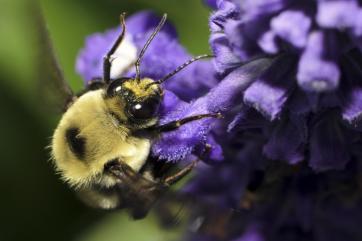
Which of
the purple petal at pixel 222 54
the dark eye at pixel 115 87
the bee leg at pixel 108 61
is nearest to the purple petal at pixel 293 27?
the purple petal at pixel 222 54

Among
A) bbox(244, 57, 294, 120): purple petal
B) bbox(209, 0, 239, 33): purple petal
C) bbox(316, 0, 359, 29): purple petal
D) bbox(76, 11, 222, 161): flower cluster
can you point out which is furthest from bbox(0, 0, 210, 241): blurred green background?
bbox(316, 0, 359, 29): purple petal

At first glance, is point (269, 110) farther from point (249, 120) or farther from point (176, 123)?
point (176, 123)

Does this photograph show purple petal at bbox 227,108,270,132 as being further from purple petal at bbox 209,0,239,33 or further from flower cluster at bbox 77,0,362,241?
purple petal at bbox 209,0,239,33

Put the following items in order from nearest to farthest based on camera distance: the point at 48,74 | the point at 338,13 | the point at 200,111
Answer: the point at 338,13 < the point at 200,111 < the point at 48,74

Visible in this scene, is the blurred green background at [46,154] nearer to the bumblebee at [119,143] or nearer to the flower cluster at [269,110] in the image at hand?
the flower cluster at [269,110]

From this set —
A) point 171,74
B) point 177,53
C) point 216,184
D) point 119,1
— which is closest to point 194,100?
point 171,74

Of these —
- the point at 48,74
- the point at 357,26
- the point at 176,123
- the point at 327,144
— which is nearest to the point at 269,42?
the point at 357,26

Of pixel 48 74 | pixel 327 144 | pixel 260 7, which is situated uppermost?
pixel 260 7
